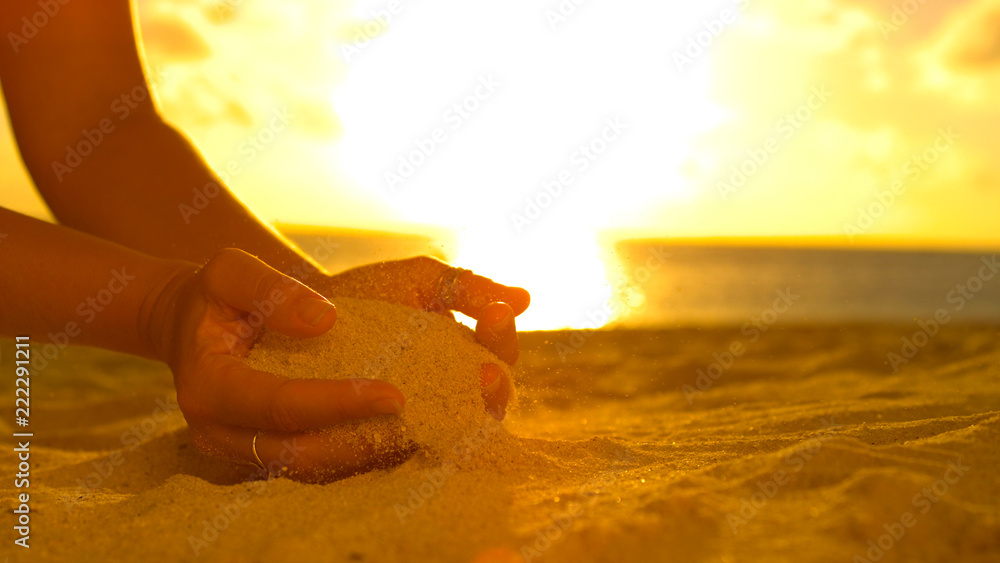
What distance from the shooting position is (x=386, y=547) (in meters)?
1.13

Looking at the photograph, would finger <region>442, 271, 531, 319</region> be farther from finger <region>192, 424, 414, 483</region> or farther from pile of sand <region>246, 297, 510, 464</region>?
finger <region>192, 424, 414, 483</region>

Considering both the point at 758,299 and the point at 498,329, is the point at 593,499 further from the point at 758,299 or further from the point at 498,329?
the point at 758,299

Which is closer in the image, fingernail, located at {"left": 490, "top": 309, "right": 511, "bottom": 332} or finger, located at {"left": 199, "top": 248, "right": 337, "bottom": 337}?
finger, located at {"left": 199, "top": 248, "right": 337, "bottom": 337}

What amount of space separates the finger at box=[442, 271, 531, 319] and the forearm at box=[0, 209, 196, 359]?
809mm

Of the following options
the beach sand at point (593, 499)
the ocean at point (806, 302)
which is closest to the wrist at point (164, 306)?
the beach sand at point (593, 499)

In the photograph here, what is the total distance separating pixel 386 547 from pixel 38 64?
224 cm

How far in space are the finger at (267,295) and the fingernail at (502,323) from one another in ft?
1.79

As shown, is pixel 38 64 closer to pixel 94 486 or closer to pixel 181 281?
pixel 181 281

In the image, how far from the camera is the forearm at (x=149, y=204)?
2.34 m

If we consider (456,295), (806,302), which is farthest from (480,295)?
(806,302)

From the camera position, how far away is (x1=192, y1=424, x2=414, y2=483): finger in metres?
1.58

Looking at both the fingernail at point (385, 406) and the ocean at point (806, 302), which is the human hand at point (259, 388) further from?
the ocean at point (806, 302)

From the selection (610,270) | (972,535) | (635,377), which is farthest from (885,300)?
(972,535)

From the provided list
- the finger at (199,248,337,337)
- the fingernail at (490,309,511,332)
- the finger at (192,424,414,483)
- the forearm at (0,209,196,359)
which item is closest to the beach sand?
the finger at (192,424,414,483)
